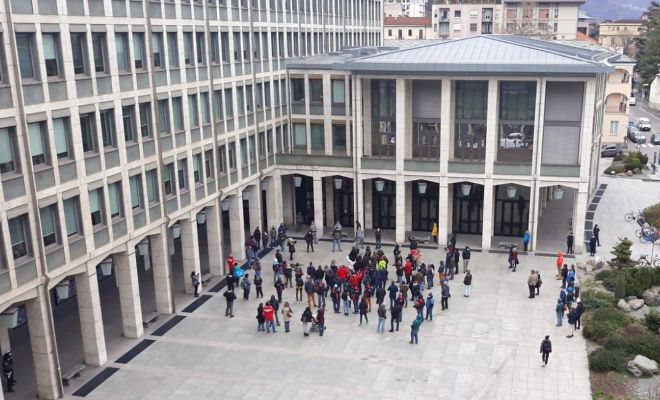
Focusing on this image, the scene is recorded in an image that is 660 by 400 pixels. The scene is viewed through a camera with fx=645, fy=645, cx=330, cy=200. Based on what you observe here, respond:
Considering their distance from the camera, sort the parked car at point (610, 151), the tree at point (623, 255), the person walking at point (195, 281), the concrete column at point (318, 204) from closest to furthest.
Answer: the person walking at point (195, 281)
the tree at point (623, 255)
the concrete column at point (318, 204)
the parked car at point (610, 151)

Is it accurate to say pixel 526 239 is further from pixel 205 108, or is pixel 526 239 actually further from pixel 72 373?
pixel 72 373

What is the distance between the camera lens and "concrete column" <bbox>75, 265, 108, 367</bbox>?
2525 centimetres

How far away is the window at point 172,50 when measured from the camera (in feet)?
99.3

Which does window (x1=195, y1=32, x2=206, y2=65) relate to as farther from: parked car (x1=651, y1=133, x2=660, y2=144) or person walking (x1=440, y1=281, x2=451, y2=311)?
parked car (x1=651, y1=133, x2=660, y2=144)

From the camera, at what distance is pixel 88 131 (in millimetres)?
24969

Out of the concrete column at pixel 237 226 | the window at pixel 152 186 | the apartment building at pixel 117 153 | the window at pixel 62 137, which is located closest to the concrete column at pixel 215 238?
the apartment building at pixel 117 153

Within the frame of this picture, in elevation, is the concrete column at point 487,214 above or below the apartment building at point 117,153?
below

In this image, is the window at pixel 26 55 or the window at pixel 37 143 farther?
the window at pixel 37 143

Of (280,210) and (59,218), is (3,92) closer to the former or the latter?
(59,218)

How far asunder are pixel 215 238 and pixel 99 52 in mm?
13597

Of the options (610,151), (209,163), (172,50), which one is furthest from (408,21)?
(172,50)

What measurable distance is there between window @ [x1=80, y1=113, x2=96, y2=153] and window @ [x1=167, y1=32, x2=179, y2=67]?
21.1 ft

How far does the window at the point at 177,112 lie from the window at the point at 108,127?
4.84 m

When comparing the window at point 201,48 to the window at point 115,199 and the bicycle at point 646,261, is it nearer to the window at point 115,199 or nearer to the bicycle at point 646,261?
the window at point 115,199
